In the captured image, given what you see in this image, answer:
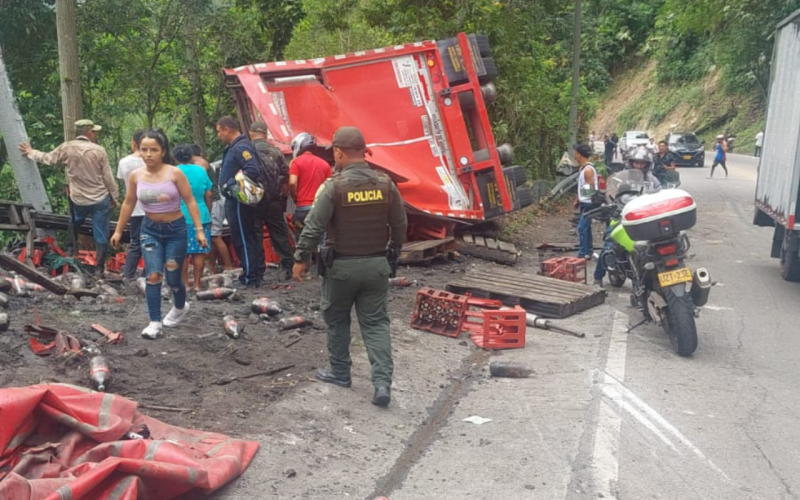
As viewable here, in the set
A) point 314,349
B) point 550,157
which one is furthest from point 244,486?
point 550,157

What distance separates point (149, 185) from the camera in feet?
21.4

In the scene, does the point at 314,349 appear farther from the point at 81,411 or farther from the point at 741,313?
the point at 741,313

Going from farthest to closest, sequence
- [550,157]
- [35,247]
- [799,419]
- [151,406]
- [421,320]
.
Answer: [550,157] → [35,247] → [421,320] → [799,419] → [151,406]

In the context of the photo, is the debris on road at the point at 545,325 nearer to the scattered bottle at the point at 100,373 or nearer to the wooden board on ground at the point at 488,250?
the wooden board on ground at the point at 488,250

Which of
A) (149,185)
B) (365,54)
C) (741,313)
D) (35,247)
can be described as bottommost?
(741,313)

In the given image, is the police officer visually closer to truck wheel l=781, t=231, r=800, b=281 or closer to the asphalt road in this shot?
the asphalt road

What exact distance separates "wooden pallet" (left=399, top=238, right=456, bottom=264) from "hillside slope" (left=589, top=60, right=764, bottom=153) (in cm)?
3910

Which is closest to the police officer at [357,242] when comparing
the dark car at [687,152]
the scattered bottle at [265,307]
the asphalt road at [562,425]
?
the asphalt road at [562,425]

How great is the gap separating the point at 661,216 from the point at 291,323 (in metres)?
3.45

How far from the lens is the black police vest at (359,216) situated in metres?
5.53

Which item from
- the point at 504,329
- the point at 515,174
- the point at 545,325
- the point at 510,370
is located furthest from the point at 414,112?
the point at 510,370

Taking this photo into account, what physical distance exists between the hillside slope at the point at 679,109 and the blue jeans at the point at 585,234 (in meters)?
37.6

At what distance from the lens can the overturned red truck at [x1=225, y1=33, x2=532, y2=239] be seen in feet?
35.2

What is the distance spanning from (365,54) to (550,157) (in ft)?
39.0
